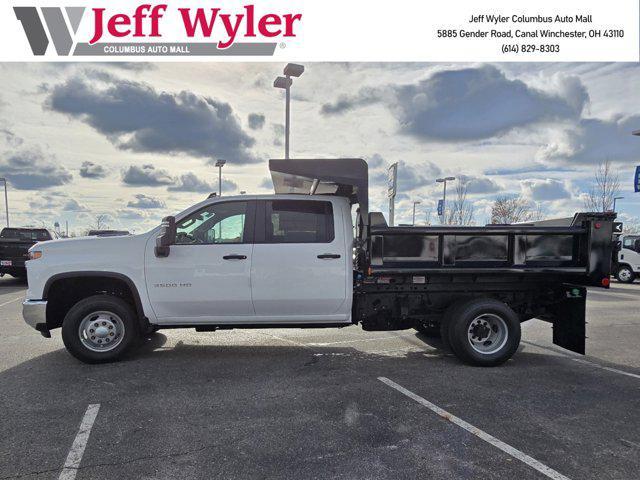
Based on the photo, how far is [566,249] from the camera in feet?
18.1

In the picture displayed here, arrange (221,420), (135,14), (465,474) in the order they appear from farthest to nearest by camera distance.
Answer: (135,14) → (221,420) → (465,474)

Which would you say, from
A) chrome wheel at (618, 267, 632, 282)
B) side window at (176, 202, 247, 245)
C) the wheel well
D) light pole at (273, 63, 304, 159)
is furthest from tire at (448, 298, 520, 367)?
chrome wheel at (618, 267, 632, 282)

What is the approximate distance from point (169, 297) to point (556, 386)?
4472 millimetres

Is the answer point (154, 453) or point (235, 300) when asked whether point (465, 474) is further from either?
point (235, 300)

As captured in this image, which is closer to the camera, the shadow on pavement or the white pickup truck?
the shadow on pavement

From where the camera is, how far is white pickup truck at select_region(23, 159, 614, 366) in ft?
17.3

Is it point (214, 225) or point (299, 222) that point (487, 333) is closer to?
point (299, 222)

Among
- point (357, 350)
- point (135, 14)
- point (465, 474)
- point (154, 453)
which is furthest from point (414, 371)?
point (135, 14)

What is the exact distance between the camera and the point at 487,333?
222 inches

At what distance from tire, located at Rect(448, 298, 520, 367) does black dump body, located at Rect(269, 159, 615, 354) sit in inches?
9.8

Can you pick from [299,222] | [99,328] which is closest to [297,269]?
[299,222]

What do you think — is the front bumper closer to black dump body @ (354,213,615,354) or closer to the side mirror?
the side mirror

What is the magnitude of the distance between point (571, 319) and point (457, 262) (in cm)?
177

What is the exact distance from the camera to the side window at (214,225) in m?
5.35
